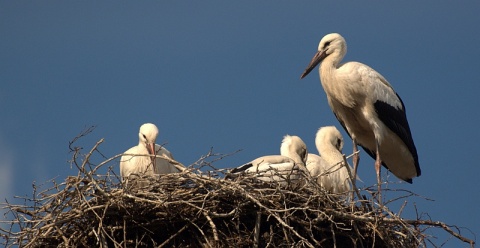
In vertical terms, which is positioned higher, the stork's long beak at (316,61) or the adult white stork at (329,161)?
the stork's long beak at (316,61)

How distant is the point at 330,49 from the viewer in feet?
38.1

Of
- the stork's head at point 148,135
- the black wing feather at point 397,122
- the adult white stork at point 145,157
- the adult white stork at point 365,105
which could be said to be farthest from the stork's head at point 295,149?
the stork's head at point 148,135

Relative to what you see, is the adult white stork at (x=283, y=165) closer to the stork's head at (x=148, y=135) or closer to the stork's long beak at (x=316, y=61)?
the stork's long beak at (x=316, y=61)

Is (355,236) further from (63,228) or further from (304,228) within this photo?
(63,228)

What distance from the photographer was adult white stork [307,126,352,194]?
36.4 ft

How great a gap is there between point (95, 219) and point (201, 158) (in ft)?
3.05

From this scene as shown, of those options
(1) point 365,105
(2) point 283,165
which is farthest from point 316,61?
(2) point 283,165

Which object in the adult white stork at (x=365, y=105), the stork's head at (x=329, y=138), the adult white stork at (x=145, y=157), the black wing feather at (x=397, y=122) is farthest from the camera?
the stork's head at (x=329, y=138)

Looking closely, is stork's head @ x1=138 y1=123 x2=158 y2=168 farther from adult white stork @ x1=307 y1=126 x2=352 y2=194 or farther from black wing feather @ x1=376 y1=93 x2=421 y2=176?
black wing feather @ x1=376 y1=93 x2=421 y2=176

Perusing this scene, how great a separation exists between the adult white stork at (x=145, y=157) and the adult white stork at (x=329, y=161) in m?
1.31

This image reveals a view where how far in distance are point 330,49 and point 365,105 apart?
638 mm

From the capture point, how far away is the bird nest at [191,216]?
8766mm

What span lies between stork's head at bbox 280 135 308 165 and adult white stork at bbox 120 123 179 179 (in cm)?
107

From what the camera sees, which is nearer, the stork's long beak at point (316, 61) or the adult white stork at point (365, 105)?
the adult white stork at point (365, 105)
